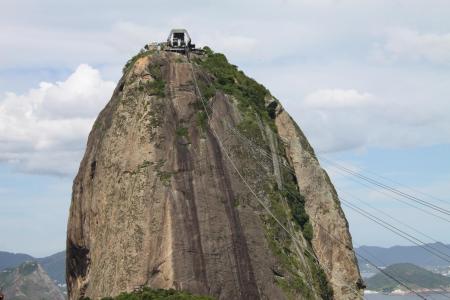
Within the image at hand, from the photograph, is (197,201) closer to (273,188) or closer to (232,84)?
(273,188)

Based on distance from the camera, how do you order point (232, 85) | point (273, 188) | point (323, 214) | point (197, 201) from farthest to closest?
point (232, 85) → point (323, 214) → point (273, 188) → point (197, 201)

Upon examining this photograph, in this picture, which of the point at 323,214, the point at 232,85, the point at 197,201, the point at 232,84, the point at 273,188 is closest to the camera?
the point at 197,201

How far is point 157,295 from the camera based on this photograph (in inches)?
1726

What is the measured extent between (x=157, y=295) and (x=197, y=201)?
25.6 feet

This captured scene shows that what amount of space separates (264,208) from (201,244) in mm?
6684

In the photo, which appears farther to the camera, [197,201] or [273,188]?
[273,188]

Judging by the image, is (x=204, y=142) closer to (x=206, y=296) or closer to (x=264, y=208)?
(x=264, y=208)

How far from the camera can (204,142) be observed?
171 feet

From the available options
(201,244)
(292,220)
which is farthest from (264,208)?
(201,244)

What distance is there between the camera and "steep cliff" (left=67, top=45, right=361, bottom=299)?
47.3 metres

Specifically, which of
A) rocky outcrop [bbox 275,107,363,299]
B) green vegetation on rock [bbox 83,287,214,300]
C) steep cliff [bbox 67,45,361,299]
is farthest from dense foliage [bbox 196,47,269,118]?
green vegetation on rock [bbox 83,287,214,300]

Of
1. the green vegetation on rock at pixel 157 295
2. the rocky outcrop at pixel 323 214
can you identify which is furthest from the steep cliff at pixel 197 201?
the green vegetation on rock at pixel 157 295

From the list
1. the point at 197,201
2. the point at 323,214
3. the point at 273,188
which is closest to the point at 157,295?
the point at 197,201

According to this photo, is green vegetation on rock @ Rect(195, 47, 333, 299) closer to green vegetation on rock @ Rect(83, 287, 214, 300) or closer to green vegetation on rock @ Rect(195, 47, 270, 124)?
green vegetation on rock @ Rect(195, 47, 270, 124)
